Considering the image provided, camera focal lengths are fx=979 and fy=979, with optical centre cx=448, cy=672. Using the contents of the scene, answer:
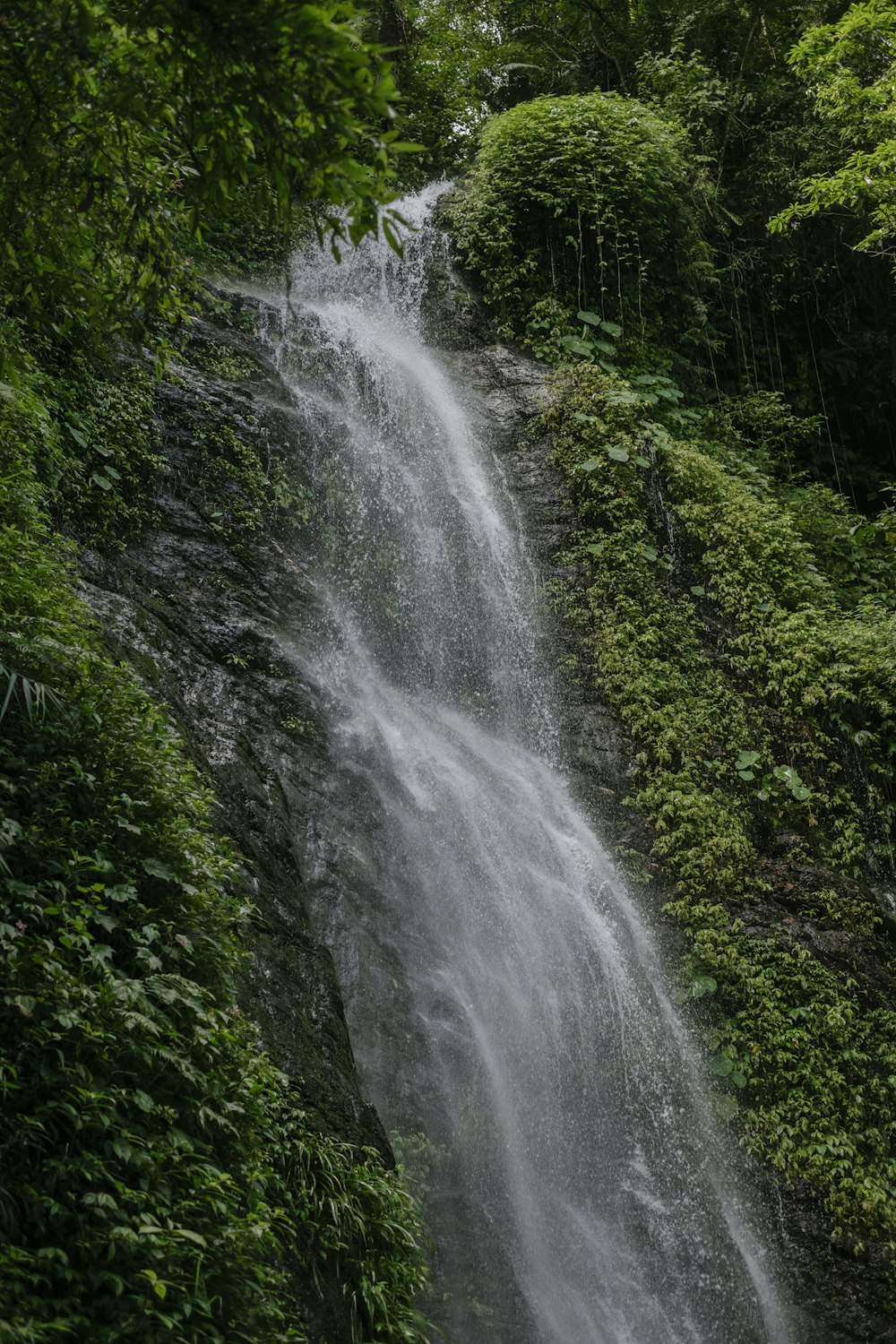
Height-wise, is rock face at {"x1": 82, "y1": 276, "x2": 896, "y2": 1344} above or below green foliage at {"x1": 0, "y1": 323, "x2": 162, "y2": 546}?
below

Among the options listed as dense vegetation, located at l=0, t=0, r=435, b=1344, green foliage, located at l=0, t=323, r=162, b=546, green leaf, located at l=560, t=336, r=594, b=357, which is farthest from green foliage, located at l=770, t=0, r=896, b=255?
dense vegetation, located at l=0, t=0, r=435, b=1344

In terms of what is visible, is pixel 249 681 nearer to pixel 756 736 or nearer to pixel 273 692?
pixel 273 692

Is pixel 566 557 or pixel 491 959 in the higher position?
pixel 566 557

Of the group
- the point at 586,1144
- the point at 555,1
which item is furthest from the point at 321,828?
the point at 555,1

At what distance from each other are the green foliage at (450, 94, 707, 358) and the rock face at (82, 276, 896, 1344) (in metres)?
2.17

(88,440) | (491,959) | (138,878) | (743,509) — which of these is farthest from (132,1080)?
(743,509)

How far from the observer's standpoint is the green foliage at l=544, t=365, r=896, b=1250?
23.0 ft

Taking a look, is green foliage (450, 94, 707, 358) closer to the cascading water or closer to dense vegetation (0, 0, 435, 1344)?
the cascading water

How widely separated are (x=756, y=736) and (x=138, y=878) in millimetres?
6480

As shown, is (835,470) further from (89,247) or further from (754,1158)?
(89,247)

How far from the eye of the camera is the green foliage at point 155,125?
289 cm

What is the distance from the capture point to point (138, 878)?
3814 mm

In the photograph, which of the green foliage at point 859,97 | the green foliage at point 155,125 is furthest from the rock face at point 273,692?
the green foliage at point 859,97

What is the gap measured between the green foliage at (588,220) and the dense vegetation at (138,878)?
825 centimetres
